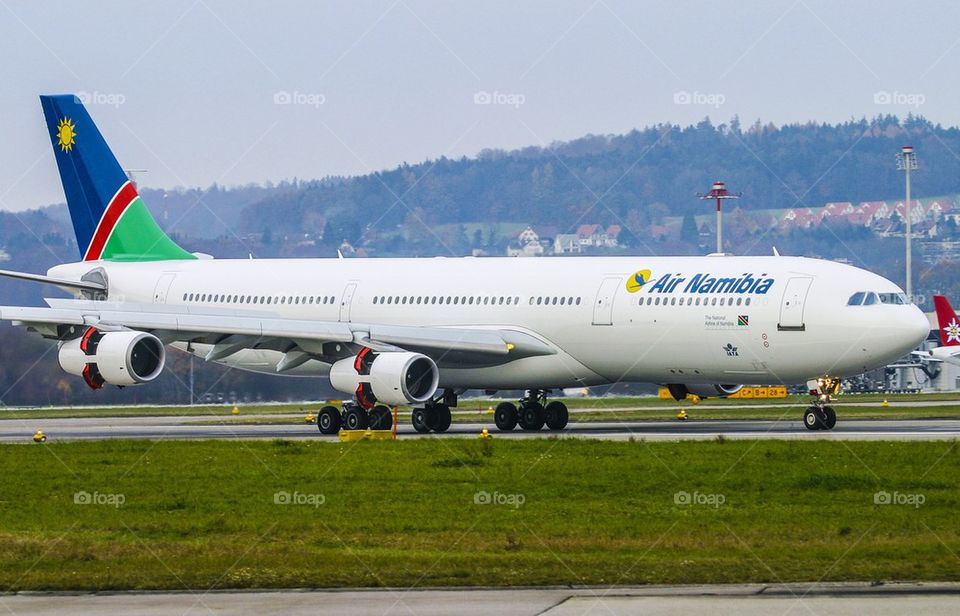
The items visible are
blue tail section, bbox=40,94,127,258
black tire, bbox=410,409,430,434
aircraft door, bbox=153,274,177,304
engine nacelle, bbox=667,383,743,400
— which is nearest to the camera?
black tire, bbox=410,409,430,434

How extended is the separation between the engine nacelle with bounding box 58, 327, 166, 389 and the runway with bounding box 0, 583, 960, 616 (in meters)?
21.2

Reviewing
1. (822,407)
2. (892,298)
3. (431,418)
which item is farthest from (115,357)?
(892,298)

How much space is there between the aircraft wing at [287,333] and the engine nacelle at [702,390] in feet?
12.4

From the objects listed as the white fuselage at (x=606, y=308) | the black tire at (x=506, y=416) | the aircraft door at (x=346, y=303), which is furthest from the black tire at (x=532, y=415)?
the aircraft door at (x=346, y=303)

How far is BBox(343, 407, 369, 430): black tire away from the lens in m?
38.3

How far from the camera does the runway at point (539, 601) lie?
542 inches

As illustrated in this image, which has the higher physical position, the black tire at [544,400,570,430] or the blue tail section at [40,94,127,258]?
the blue tail section at [40,94,127,258]

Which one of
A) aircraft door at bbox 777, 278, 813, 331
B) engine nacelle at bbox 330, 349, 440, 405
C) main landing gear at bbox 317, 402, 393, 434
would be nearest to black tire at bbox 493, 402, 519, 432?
main landing gear at bbox 317, 402, 393, 434

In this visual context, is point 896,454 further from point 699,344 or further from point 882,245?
point 882,245

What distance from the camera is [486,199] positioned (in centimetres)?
16450

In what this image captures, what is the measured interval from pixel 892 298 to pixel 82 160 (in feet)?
84.2

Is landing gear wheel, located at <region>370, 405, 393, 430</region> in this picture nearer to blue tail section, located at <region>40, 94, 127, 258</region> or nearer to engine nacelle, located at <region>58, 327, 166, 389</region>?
engine nacelle, located at <region>58, 327, 166, 389</region>

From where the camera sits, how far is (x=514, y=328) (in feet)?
130

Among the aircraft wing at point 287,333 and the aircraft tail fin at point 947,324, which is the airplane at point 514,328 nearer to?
the aircraft wing at point 287,333
